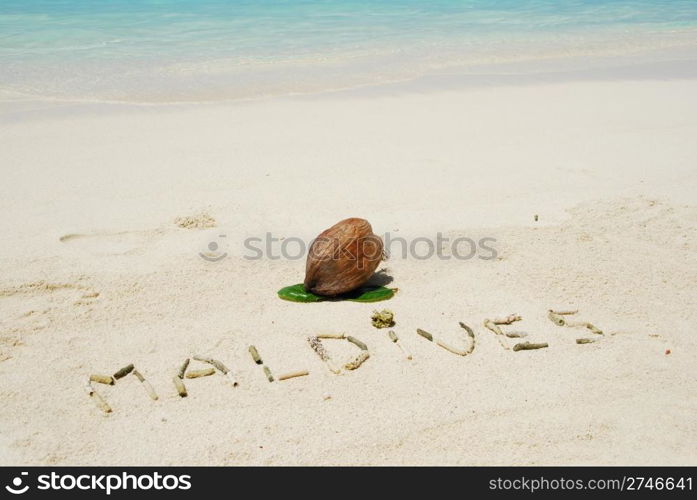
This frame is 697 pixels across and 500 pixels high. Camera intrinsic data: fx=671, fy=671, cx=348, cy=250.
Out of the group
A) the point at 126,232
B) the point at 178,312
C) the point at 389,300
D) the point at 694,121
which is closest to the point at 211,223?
the point at 126,232

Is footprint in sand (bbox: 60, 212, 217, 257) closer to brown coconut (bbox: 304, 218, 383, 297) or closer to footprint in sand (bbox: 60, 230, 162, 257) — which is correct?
footprint in sand (bbox: 60, 230, 162, 257)

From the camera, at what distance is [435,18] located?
24.7 meters

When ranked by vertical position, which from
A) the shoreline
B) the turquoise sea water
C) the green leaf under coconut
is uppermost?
the turquoise sea water

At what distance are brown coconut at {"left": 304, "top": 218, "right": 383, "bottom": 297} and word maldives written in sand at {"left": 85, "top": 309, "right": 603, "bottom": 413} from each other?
379 mm

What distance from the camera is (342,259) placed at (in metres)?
5.33

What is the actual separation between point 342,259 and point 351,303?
42cm

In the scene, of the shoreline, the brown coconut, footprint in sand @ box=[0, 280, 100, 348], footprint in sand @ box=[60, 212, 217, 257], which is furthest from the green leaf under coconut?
the shoreline

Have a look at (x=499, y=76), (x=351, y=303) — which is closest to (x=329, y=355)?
(x=351, y=303)

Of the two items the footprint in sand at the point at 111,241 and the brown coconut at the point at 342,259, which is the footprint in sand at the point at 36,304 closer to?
the footprint in sand at the point at 111,241

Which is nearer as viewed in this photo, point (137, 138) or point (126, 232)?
point (126, 232)

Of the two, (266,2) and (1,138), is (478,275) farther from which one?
(266,2)

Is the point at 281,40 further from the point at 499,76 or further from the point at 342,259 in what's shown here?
A: the point at 342,259

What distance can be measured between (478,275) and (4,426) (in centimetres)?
390

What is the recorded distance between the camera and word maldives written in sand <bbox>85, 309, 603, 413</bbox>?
4.54 m
